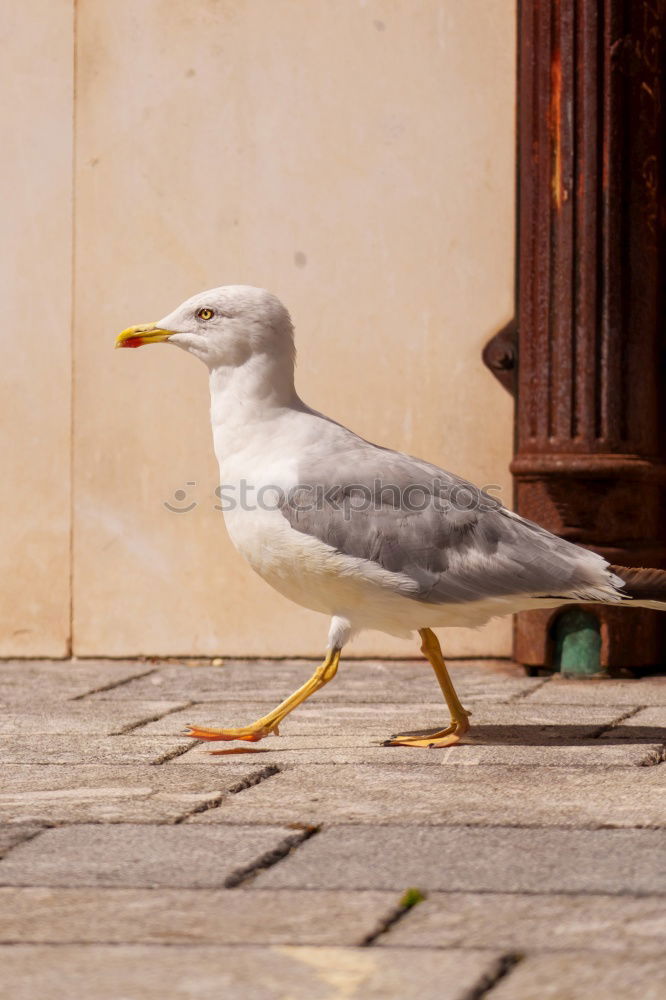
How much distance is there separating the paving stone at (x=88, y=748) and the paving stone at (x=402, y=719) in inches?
6.8

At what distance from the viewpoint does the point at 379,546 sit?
13.9 ft

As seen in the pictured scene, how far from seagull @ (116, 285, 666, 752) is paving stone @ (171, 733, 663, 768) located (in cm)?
10

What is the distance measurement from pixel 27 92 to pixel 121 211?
0.66 metres

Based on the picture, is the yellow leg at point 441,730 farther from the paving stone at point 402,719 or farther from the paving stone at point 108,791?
the paving stone at point 108,791

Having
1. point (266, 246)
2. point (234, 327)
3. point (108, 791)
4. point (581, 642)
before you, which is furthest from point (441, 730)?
point (266, 246)

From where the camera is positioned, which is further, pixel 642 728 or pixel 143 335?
pixel 143 335

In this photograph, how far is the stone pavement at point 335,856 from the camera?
225 cm

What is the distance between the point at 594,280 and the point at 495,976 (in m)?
3.89

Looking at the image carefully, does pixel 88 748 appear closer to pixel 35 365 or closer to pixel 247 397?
pixel 247 397

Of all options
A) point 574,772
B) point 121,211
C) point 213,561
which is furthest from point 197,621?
point 574,772

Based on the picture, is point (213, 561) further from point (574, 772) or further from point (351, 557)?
point (574, 772)

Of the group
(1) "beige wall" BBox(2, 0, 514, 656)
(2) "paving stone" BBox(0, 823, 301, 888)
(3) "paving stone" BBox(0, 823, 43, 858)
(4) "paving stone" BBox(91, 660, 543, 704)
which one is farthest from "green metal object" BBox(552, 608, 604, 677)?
(3) "paving stone" BBox(0, 823, 43, 858)

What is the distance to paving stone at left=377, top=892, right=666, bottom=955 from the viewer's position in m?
2.36

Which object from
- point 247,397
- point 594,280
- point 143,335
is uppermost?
point 594,280
